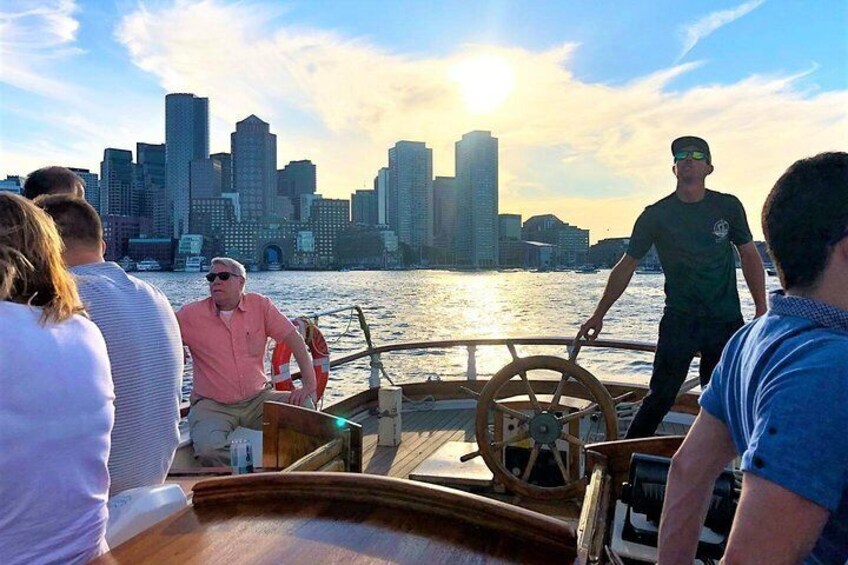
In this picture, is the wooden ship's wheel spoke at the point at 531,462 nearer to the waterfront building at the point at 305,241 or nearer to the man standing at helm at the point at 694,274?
the man standing at helm at the point at 694,274

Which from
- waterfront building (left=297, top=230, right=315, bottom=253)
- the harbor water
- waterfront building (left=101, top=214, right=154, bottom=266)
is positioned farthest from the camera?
waterfront building (left=297, top=230, right=315, bottom=253)

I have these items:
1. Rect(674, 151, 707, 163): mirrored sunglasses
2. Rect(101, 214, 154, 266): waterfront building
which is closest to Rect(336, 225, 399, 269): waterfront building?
Rect(101, 214, 154, 266): waterfront building

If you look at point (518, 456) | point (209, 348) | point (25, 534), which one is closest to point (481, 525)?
point (25, 534)

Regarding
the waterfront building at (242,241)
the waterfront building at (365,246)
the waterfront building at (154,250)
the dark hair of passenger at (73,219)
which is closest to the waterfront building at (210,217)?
the waterfront building at (242,241)

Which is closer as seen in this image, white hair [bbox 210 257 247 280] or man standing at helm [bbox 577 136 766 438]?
man standing at helm [bbox 577 136 766 438]

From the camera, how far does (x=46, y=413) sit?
1107mm

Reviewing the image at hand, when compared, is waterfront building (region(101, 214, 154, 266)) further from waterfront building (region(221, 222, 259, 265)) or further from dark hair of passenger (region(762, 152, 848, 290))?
dark hair of passenger (region(762, 152, 848, 290))

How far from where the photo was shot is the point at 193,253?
255ft

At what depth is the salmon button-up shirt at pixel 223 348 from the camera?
3283 millimetres

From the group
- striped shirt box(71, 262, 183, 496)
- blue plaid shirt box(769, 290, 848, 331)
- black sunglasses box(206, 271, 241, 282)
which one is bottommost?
striped shirt box(71, 262, 183, 496)

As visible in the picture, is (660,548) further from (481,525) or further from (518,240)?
(518,240)

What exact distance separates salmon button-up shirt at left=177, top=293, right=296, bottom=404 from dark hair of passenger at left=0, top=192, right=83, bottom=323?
1992 mm

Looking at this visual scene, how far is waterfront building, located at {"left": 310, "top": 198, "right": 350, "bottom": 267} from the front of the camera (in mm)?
85812

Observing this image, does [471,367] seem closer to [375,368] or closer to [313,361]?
[375,368]
